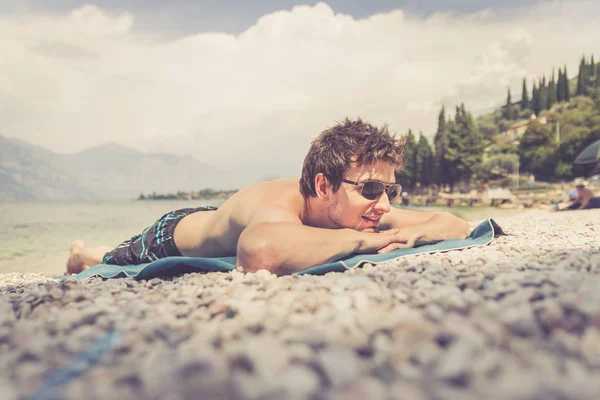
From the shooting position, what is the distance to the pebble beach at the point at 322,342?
1.12m

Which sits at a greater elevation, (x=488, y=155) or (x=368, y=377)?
(x=488, y=155)

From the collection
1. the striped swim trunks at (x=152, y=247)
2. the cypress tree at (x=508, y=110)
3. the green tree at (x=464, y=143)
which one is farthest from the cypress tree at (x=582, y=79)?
the striped swim trunks at (x=152, y=247)

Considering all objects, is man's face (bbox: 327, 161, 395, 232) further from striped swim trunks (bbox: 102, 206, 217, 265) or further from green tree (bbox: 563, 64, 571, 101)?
green tree (bbox: 563, 64, 571, 101)

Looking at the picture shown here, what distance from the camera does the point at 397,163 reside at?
4.00 metres

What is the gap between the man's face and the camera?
12.1 feet

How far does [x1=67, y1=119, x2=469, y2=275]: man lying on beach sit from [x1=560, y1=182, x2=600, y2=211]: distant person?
14.0 m

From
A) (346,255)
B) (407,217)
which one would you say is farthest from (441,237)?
(346,255)

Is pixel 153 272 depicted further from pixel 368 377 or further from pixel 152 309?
pixel 368 377

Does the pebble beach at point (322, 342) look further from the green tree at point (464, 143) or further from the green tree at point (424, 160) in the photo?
the green tree at point (424, 160)

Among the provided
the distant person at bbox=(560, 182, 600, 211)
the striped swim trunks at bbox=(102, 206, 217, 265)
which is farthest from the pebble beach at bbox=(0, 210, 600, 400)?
the distant person at bbox=(560, 182, 600, 211)

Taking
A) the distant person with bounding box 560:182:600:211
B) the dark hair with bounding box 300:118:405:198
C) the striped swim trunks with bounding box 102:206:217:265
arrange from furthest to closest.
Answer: the distant person with bounding box 560:182:600:211 → the striped swim trunks with bounding box 102:206:217:265 → the dark hair with bounding box 300:118:405:198

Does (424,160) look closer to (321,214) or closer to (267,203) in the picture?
(321,214)

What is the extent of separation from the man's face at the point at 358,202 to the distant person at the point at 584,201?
49.3ft

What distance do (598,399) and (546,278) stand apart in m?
1.13
